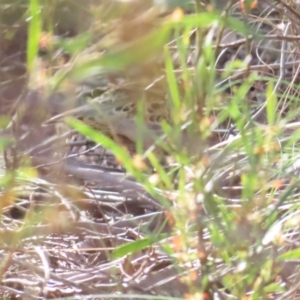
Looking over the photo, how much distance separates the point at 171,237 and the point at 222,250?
0.11 m

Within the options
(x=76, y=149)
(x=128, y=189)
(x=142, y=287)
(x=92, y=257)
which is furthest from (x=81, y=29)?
(x=76, y=149)

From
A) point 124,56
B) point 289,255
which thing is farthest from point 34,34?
point 289,255

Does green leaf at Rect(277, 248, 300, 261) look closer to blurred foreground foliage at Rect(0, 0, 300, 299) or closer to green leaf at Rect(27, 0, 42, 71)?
blurred foreground foliage at Rect(0, 0, 300, 299)

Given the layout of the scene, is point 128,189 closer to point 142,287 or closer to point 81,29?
point 142,287

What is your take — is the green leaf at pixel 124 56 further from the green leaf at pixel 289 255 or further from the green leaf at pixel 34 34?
the green leaf at pixel 289 255

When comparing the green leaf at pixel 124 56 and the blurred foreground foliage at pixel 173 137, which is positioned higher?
the green leaf at pixel 124 56

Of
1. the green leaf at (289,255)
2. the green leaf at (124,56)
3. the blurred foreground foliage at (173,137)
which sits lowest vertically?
the green leaf at (289,255)

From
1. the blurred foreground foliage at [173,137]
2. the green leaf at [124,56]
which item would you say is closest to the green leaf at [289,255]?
the blurred foreground foliage at [173,137]

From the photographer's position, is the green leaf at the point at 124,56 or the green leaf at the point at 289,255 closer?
the green leaf at the point at 124,56

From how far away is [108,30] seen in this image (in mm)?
521

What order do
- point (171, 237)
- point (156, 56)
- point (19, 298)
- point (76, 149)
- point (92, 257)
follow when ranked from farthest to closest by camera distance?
point (76, 149), point (92, 257), point (19, 298), point (171, 237), point (156, 56)

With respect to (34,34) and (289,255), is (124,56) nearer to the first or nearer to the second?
(34,34)

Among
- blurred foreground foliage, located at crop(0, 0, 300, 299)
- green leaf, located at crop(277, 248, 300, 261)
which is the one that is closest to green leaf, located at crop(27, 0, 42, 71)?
blurred foreground foliage, located at crop(0, 0, 300, 299)

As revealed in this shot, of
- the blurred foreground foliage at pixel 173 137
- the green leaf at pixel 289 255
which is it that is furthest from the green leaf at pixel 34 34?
the green leaf at pixel 289 255
